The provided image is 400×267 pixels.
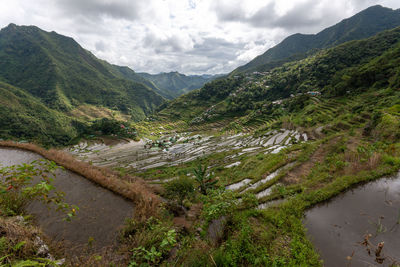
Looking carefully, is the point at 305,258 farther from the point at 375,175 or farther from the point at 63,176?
the point at 63,176

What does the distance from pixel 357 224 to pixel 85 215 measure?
9250 millimetres

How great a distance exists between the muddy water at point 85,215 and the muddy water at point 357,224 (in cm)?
640

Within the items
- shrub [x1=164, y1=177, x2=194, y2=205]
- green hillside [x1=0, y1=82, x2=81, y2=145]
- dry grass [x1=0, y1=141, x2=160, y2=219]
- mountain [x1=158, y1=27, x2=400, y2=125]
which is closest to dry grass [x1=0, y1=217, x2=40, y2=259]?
Result: dry grass [x1=0, y1=141, x2=160, y2=219]

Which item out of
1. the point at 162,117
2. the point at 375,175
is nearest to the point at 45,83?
the point at 162,117

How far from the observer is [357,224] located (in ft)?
16.3

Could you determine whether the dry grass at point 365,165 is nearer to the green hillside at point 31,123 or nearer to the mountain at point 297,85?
the mountain at point 297,85

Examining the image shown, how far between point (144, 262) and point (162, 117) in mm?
112667

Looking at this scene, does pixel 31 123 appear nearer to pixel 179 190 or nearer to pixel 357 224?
pixel 179 190

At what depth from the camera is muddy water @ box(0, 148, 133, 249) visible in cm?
502

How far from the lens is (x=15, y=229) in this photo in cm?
329

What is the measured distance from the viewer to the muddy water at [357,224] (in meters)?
4.11

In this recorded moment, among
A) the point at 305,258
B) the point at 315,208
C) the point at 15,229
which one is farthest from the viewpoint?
the point at 315,208

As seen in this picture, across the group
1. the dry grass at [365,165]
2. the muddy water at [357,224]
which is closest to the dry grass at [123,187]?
the muddy water at [357,224]

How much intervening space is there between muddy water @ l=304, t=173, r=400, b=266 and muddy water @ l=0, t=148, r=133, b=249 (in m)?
6.40
